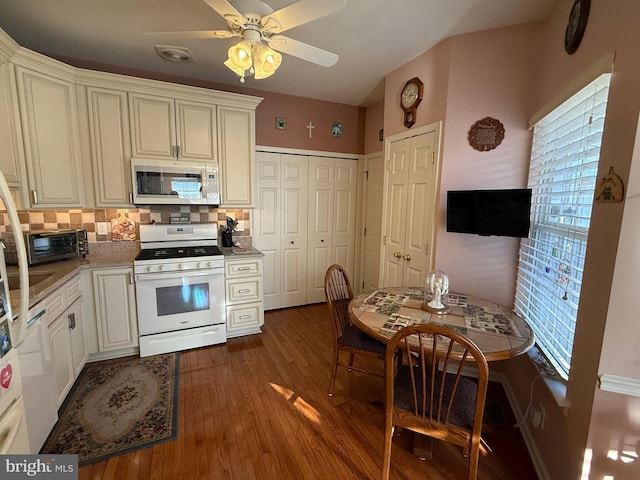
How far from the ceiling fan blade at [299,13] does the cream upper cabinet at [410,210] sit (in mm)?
1382

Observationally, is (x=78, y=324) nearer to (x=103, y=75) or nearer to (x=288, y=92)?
(x=103, y=75)

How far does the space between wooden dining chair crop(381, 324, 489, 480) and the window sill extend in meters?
0.37

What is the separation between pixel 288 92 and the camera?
3.51m

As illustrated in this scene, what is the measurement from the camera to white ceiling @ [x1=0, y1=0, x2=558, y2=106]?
6.30ft

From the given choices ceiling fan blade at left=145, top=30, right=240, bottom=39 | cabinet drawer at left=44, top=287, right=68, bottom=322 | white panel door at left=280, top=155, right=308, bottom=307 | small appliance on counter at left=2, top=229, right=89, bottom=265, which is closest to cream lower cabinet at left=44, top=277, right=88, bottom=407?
cabinet drawer at left=44, top=287, right=68, bottom=322

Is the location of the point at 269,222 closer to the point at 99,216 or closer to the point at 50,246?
the point at 99,216

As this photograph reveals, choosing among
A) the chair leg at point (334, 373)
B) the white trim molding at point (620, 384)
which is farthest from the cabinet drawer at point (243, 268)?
the white trim molding at point (620, 384)

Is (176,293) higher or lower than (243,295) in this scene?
higher

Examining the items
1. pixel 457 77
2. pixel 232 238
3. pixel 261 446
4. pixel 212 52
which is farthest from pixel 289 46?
pixel 261 446

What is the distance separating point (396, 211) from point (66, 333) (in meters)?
2.88

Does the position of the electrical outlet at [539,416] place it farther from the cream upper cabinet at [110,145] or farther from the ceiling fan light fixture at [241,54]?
the cream upper cabinet at [110,145]

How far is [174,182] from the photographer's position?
9.19ft

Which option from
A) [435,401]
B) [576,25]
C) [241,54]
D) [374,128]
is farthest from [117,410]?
[374,128]

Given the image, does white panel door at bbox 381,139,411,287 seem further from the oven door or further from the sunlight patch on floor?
the oven door
